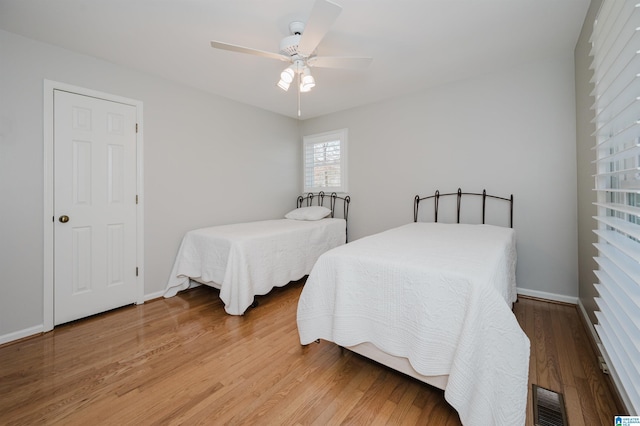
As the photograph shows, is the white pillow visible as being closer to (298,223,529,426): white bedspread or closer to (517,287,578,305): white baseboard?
(298,223,529,426): white bedspread

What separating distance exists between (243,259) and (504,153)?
2.93 m

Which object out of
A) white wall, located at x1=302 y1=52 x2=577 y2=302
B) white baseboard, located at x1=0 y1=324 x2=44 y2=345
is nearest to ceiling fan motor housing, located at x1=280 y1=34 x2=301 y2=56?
white wall, located at x1=302 y1=52 x2=577 y2=302

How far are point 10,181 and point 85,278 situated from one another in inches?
38.4

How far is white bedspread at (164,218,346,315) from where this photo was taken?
2.59 metres

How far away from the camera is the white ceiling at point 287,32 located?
189cm

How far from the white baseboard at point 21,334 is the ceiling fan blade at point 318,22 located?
3095 mm

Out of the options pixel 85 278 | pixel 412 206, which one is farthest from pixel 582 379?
pixel 85 278

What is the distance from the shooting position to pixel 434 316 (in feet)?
4.45

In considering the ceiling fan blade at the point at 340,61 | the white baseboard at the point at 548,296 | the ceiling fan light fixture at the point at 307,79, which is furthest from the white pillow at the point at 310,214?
the white baseboard at the point at 548,296

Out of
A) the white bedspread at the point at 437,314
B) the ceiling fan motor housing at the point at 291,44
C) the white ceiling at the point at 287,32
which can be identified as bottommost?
the white bedspread at the point at 437,314

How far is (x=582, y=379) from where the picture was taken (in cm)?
162

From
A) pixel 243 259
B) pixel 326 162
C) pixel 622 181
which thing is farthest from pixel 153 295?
pixel 622 181

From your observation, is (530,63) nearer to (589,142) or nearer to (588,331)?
(589,142)

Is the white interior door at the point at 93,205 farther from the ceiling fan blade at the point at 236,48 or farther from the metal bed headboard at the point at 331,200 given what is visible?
the metal bed headboard at the point at 331,200
